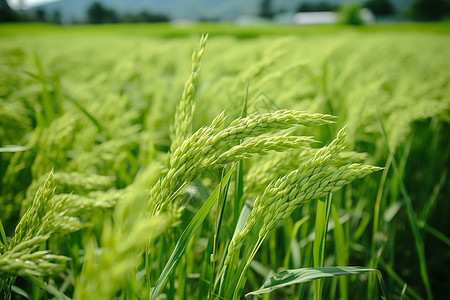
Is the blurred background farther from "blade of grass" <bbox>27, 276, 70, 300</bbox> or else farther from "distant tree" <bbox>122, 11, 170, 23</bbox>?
"blade of grass" <bbox>27, 276, 70, 300</bbox>

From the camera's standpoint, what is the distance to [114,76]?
80.0 inches

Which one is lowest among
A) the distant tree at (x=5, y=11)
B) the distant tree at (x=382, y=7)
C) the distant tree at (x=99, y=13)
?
the distant tree at (x=5, y=11)

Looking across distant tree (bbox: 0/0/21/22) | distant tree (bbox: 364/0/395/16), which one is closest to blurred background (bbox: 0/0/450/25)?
distant tree (bbox: 364/0/395/16)

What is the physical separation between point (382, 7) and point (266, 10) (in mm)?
26748

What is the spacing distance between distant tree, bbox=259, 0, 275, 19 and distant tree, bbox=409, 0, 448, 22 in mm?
31742

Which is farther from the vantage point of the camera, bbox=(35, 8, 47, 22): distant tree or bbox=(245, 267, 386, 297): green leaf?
bbox=(35, 8, 47, 22): distant tree

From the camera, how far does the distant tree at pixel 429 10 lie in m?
43.6

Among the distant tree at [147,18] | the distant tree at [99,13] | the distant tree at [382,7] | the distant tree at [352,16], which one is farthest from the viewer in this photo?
the distant tree at [382,7]

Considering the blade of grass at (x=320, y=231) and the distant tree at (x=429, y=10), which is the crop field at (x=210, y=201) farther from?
the distant tree at (x=429, y=10)

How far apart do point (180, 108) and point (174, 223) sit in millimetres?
303

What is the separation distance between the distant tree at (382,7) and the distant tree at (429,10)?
938 centimetres

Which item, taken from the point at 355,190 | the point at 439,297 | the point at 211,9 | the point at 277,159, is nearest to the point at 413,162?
the point at 355,190

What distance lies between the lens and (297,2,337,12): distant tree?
68.6 m

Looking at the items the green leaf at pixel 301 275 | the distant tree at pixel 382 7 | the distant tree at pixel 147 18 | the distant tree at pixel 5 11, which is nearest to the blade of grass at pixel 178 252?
the green leaf at pixel 301 275
